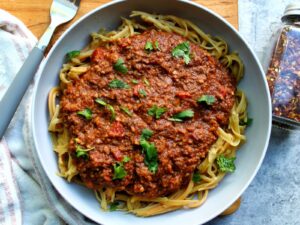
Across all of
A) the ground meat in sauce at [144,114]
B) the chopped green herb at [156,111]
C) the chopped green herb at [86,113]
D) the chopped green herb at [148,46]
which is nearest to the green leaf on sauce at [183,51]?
the ground meat in sauce at [144,114]

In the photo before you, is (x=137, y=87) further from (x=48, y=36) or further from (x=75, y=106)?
(x=48, y=36)

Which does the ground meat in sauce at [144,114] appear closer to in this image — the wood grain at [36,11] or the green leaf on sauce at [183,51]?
the green leaf on sauce at [183,51]

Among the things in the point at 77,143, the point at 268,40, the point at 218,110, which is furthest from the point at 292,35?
the point at 77,143

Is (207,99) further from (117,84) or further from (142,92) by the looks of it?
(117,84)

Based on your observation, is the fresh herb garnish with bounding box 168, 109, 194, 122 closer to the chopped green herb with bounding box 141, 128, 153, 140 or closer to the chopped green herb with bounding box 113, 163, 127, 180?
the chopped green herb with bounding box 141, 128, 153, 140

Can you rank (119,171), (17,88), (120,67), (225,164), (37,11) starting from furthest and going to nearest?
(37,11) → (225,164) → (17,88) → (120,67) → (119,171)

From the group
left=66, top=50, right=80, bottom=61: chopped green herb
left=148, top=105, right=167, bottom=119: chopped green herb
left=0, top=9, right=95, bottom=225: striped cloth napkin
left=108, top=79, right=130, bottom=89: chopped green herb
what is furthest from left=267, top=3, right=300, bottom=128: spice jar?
left=0, top=9, right=95, bottom=225: striped cloth napkin

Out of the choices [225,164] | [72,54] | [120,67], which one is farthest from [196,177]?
[72,54]
